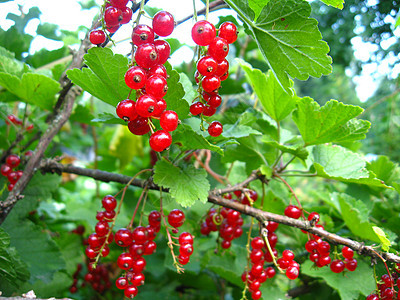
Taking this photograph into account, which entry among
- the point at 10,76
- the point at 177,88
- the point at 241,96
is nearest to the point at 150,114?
the point at 177,88

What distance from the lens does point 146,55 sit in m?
0.49

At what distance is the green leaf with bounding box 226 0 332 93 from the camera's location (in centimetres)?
57

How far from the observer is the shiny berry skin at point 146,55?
49 cm

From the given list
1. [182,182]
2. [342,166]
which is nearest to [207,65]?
[182,182]

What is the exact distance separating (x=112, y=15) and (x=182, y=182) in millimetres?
350

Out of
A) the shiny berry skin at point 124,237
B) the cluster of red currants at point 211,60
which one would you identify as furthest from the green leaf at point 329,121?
the shiny berry skin at point 124,237

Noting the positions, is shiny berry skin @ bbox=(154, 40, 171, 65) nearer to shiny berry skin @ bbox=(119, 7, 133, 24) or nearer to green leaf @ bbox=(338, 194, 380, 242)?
shiny berry skin @ bbox=(119, 7, 133, 24)

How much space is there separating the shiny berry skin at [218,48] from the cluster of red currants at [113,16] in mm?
163

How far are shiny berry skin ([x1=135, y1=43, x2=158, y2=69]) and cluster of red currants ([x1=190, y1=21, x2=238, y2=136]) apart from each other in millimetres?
73

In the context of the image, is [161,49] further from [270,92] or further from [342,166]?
[342,166]

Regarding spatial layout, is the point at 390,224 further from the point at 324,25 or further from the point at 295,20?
the point at 324,25

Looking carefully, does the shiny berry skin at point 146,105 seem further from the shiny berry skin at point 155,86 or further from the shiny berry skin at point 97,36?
the shiny berry skin at point 97,36

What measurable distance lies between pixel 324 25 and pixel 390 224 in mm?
1102

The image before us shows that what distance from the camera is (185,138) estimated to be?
0.67m
